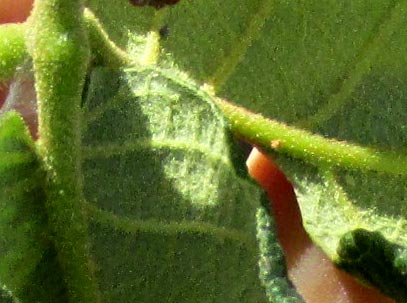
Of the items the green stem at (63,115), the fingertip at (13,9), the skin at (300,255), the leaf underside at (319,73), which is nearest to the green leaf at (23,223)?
the green stem at (63,115)

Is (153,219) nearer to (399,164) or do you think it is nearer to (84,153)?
(84,153)

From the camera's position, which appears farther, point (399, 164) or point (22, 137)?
point (399, 164)

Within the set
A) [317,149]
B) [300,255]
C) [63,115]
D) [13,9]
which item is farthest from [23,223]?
[13,9]

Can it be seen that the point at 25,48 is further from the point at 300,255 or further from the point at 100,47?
the point at 300,255

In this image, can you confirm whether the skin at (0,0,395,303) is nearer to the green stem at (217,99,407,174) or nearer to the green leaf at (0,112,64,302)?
the green stem at (217,99,407,174)

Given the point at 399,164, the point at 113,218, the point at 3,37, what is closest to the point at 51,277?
the point at 113,218

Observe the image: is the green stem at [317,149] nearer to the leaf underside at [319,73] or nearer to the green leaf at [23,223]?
the leaf underside at [319,73]

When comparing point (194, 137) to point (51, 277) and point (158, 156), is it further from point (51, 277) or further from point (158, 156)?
point (51, 277)
